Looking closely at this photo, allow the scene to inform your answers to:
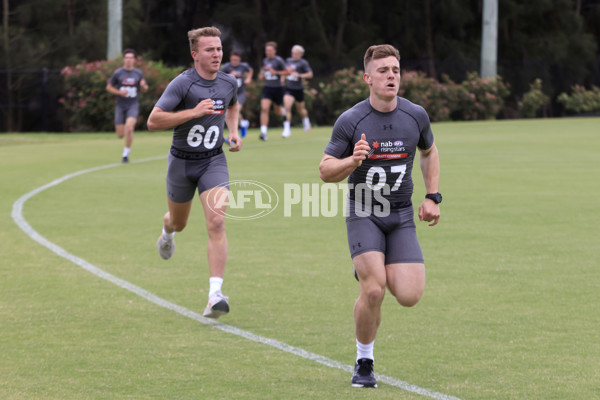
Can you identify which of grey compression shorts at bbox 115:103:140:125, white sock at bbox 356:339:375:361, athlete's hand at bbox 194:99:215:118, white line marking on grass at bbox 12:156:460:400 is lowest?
white line marking on grass at bbox 12:156:460:400

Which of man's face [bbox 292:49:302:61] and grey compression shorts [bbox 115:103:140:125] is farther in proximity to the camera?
man's face [bbox 292:49:302:61]

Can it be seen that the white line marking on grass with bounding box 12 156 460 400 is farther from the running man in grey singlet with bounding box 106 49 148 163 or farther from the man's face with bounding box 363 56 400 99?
the running man in grey singlet with bounding box 106 49 148 163

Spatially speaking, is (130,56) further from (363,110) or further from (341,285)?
(363,110)

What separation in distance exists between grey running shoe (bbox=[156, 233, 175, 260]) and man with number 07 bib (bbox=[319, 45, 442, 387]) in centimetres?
410

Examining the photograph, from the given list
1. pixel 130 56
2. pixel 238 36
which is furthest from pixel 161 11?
pixel 130 56

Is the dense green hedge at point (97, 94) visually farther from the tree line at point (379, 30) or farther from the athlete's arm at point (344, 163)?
the athlete's arm at point (344, 163)

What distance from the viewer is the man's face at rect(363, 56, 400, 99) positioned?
6684 millimetres

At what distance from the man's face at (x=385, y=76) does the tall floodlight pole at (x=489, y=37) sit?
123 feet

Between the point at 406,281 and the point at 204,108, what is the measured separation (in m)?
2.91

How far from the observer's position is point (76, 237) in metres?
12.9

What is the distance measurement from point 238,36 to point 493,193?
127 feet

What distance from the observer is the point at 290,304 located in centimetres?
913

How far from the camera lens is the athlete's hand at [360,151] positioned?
628cm

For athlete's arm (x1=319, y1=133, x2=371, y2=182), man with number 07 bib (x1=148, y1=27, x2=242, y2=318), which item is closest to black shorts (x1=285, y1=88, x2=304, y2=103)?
man with number 07 bib (x1=148, y1=27, x2=242, y2=318)
